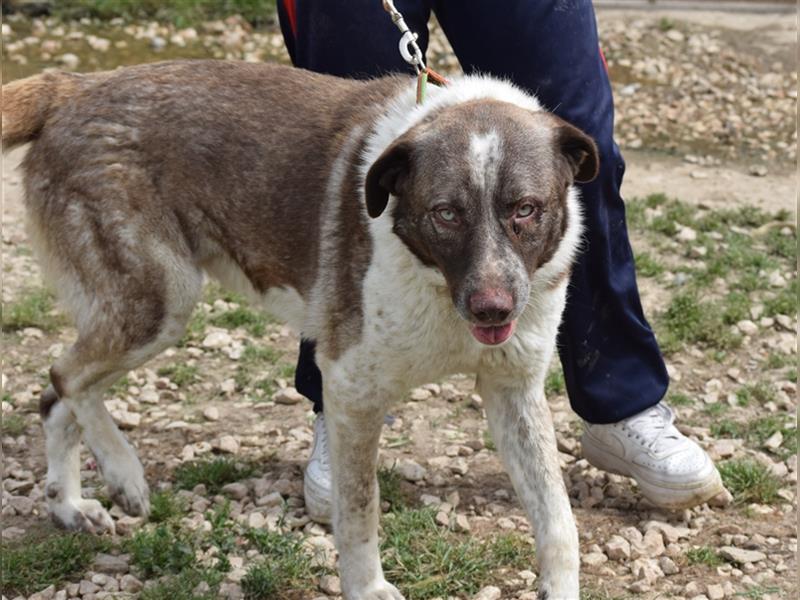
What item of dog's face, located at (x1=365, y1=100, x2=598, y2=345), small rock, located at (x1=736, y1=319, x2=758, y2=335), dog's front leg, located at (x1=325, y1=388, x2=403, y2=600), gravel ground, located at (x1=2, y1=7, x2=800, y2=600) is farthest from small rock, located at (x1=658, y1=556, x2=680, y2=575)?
small rock, located at (x1=736, y1=319, x2=758, y2=335)

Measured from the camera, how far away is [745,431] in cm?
454

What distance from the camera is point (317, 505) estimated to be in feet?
13.1

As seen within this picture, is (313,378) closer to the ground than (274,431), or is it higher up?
higher up

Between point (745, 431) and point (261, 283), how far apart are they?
6.24 ft

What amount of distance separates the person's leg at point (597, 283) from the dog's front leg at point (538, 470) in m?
0.58

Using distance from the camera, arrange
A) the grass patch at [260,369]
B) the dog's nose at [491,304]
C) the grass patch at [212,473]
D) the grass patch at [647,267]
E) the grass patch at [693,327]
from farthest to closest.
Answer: the grass patch at [647,267] → the grass patch at [693,327] → the grass patch at [260,369] → the grass patch at [212,473] → the dog's nose at [491,304]

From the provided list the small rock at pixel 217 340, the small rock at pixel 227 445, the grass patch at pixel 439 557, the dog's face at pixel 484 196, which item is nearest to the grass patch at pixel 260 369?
the small rock at pixel 217 340

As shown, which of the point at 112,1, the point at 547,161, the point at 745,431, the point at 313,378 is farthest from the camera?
the point at 112,1

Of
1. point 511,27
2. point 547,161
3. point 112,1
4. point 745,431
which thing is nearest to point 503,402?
point 547,161

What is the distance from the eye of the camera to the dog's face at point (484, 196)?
9.61ft

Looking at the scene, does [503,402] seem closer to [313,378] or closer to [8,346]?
[313,378]

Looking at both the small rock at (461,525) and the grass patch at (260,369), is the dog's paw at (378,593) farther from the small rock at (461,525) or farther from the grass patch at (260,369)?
the grass patch at (260,369)

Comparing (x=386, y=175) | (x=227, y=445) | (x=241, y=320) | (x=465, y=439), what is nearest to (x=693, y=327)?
(x=465, y=439)

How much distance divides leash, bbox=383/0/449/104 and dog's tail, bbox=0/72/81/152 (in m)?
1.01
